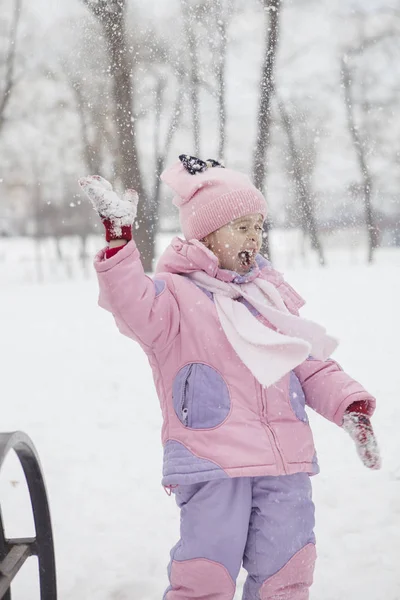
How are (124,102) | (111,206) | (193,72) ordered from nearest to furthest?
1. (111,206)
2. (193,72)
3. (124,102)

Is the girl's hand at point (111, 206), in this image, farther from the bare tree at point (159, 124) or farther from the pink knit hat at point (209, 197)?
the bare tree at point (159, 124)

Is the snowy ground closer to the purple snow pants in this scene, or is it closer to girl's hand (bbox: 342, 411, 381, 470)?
the purple snow pants

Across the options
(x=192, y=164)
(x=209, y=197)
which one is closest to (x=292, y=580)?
(x=209, y=197)

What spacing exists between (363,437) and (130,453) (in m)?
1.96

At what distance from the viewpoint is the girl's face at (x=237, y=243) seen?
5.98 ft

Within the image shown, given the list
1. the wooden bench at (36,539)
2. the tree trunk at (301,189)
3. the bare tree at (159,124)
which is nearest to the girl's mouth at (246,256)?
the wooden bench at (36,539)

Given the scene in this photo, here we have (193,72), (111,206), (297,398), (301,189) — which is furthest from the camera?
(301,189)

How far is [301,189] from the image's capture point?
491cm

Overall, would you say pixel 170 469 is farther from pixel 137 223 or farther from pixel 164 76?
pixel 164 76

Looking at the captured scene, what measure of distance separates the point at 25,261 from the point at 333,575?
14.7m

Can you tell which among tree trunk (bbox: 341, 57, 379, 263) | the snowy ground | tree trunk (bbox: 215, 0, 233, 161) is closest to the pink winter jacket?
the snowy ground

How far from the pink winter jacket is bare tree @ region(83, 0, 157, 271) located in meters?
3.11

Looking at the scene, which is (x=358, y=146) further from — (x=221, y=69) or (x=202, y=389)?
(x=202, y=389)

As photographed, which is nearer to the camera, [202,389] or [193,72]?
[202,389]
